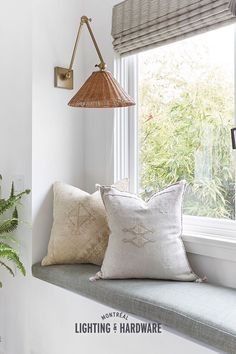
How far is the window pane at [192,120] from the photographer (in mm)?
1789

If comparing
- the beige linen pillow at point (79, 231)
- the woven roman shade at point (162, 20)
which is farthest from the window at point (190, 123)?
the beige linen pillow at point (79, 231)

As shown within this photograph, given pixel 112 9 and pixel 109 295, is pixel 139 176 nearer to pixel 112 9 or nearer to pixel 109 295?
pixel 109 295

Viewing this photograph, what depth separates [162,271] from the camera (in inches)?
66.5

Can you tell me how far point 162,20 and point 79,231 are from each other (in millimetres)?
1240

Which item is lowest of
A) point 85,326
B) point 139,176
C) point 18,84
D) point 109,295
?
point 85,326

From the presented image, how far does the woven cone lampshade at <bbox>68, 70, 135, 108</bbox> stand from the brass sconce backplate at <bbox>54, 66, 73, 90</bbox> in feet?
1.47

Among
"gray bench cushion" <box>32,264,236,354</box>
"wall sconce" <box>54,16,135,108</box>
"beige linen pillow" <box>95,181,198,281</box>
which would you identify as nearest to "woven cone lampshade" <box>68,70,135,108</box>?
"wall sconce" <box>54,16,135,108</box>

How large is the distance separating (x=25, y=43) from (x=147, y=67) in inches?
29.7

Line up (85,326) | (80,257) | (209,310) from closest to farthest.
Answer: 1. (209,310)
2. (85,326)
3. (80,257)

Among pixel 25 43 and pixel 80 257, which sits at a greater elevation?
pixel 25 43

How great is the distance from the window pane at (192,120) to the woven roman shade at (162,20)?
5.2 inches

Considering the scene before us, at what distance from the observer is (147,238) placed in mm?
1717

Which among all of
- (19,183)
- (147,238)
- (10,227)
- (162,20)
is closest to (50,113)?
(19,183)

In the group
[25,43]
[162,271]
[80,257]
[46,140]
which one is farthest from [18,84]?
[162,271]
